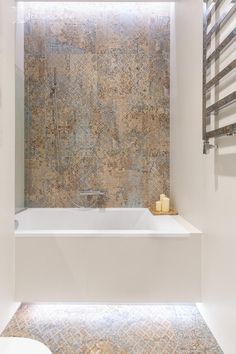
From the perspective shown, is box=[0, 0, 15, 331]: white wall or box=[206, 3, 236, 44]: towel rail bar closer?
box=[206, 3, 236, 44]: towel rail bar

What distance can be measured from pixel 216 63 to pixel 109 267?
148 cm

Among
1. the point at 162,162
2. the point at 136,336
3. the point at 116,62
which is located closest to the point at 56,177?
the point at 162,162

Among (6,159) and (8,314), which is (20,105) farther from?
(8,314)

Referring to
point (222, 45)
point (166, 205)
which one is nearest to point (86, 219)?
point (166, 205)

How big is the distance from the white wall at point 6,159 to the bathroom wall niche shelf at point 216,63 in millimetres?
1213

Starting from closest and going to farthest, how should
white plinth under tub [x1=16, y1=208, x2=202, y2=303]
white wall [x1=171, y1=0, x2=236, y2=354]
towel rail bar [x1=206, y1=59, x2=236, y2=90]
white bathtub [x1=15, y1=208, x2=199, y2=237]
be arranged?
towel rail bar [x1=206, y1=59, x2=236, y2=90]
white wall [x1=171, y1=0, x2=236, y2=354]
white plinth under tub [x1=16, y1=208, x2=202, y2=303]
white bathtub [x1=15, y1=208, x2=199, y2=237]

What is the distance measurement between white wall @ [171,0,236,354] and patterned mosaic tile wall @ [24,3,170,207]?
293 millimetres

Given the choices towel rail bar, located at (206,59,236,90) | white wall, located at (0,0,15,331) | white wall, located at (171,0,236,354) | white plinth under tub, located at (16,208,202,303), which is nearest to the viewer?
towel rail bar, located at (206,59,236,90)

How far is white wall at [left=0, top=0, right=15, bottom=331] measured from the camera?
1738mm

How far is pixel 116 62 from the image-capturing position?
10.5 feet

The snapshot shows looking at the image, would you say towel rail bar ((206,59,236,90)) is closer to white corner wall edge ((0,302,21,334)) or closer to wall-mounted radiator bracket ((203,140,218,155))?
wall-mounted radiator bracket ((203,140,218,155))

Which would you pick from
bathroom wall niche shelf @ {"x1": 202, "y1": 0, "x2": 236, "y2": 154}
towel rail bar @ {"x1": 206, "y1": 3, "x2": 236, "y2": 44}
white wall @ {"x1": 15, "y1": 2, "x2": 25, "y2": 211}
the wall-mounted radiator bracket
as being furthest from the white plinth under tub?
towel rail bar @ {"x1": 206, "y1": 3, "x2": 236, "y2": 44}

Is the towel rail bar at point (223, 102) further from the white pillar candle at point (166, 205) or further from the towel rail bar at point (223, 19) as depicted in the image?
the white pillar candle at point (166, 205)

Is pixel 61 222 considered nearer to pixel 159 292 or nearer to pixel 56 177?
pixel 56 177
